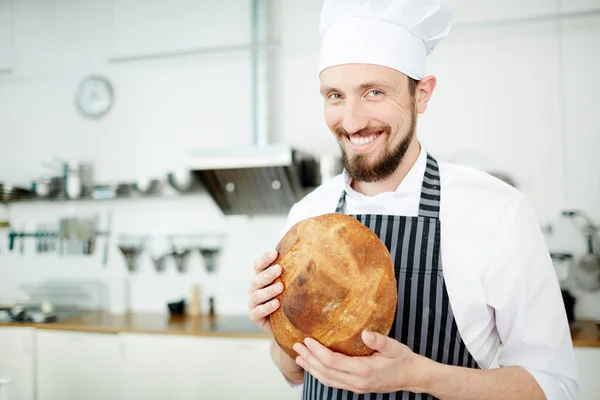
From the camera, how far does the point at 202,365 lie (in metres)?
3.29

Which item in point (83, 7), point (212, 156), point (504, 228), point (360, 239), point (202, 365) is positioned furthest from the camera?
point (83, 7)

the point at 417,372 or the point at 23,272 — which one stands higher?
the point at 417,372

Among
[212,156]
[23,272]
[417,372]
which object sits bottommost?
[23,272]

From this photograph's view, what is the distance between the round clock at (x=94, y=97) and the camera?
4535mm

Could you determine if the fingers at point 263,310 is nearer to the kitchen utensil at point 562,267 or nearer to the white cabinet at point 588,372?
the white cabinet at point 588,372

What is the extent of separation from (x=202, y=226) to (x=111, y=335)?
1.21 metres

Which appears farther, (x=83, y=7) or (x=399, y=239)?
(x=83, y=7)

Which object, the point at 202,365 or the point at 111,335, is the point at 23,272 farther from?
the point at 202,365

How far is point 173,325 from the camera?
3.57 m

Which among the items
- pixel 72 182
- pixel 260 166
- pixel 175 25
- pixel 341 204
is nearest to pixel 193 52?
pixel 175 25

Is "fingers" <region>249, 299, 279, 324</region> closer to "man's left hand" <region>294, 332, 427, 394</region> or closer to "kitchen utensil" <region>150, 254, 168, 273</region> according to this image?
"man's left hand" <region>294, 332, 427, 394</region>

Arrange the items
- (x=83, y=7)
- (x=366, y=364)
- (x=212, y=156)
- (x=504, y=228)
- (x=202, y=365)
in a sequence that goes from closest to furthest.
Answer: (x=366, y=364)
(x=504, y=228)
(x=202, y=365)
(x=212, y=156)
(x=83, y=7)

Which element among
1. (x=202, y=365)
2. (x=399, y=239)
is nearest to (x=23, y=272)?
(x=202, y=365)

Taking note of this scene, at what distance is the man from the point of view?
3.81 feet
